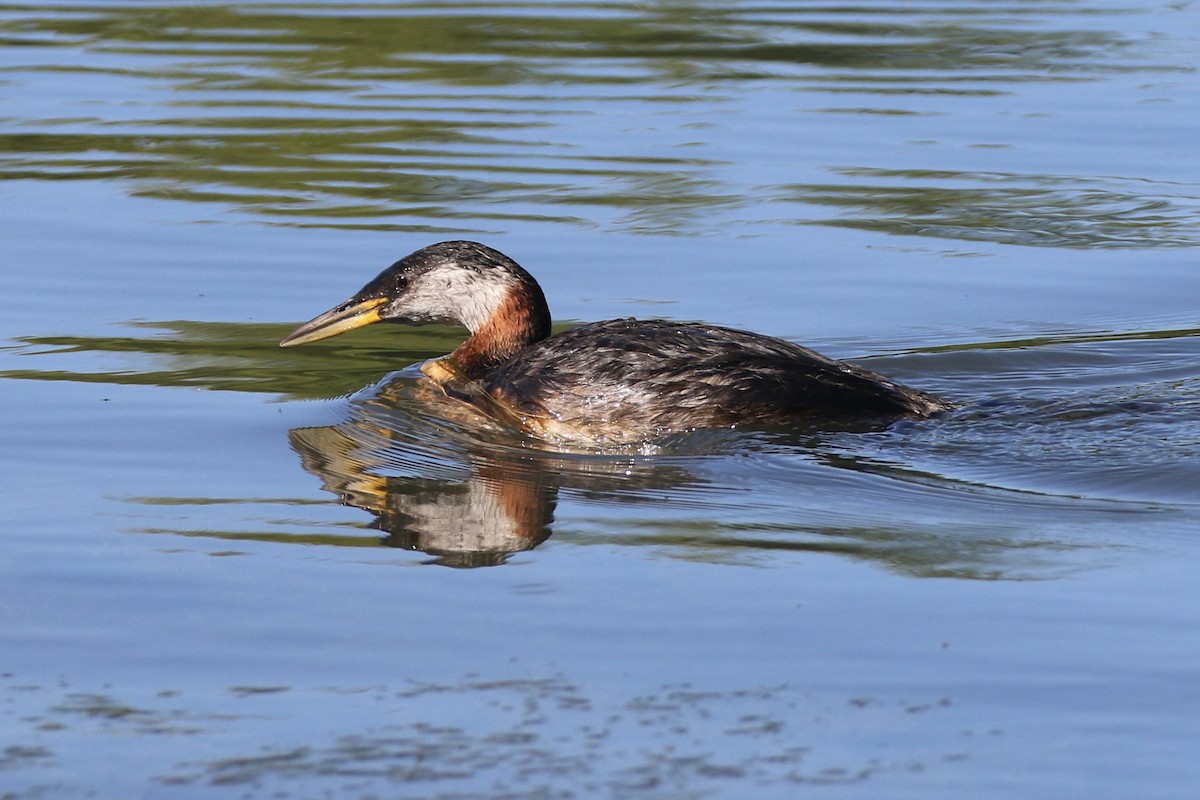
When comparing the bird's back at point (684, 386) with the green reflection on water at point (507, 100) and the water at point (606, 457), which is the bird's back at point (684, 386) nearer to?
the water at point (606, 457)

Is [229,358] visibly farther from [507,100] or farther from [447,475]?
[507,100]

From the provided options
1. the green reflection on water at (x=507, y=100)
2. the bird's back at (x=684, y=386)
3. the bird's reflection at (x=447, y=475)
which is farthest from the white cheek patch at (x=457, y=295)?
the green reflection on water at (x=507, y=100)

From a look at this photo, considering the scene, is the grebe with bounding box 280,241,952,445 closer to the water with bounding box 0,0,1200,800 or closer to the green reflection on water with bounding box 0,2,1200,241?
the water with bounding box 0,0,1200,800

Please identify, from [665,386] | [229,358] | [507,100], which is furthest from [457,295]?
[507,100]

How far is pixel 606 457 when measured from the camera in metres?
7.94

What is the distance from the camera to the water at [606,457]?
4848 mm

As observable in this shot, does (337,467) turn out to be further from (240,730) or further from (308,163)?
(308,163)

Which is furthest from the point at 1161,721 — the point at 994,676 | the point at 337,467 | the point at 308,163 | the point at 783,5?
the point at 783,5

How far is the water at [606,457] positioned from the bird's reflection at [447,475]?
30 millimetres

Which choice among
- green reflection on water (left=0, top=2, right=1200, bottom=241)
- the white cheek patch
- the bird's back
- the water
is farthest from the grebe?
green reflection on water (left=0, top=2, right=1200, bottom=241)

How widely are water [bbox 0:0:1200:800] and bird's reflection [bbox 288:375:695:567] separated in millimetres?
30

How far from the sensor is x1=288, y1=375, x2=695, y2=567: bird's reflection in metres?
6.66

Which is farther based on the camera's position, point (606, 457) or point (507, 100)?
point (507, 100)

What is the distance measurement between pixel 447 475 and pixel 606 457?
720mm
